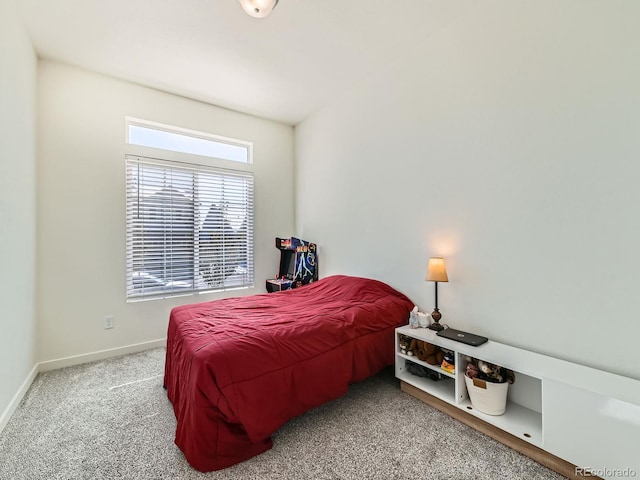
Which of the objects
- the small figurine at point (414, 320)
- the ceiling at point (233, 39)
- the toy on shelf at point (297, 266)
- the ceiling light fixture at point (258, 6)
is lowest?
the small figurine at point (414, 320)

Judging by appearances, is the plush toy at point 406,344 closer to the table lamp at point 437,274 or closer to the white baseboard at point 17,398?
the table lamp at point 437,274

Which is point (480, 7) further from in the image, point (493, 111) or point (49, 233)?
point (49, 233)

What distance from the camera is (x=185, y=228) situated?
11.0 feet

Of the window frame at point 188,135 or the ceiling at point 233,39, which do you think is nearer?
the ceiling at point 233,39

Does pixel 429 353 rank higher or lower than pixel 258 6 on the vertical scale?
lower

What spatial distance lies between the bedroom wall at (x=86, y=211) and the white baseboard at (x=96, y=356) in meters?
0.03

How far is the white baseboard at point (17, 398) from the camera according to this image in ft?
5.76

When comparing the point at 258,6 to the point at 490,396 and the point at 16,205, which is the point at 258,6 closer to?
the point at 16,205

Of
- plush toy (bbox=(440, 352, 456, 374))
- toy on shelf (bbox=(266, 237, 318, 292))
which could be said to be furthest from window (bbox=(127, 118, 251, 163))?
plush toy (bbox=(440, 352, 456, 374))

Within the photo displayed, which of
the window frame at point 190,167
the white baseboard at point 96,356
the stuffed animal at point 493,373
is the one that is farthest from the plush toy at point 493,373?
the white baseboard at point 96,356

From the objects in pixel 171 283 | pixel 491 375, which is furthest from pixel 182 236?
pixel 491 375

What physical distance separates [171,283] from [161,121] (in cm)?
188

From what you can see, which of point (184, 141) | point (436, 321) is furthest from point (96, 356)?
point (436, 321)

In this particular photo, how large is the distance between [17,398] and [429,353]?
301 cm
